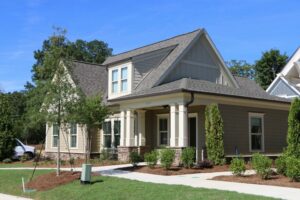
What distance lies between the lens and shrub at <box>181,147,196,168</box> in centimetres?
1873

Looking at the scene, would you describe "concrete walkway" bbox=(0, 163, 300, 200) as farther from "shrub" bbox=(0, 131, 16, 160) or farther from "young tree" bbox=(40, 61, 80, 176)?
"shrub" bbox=(0, 131, 16, 160)

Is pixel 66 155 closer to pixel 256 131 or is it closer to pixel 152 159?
pixel 152 159

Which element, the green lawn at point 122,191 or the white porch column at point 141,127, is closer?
the green lawn at point 122,191

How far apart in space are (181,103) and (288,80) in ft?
57.2

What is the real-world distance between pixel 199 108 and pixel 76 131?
10.3 meters

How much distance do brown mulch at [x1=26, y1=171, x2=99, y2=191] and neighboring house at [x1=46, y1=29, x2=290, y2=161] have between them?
5628 millimetres

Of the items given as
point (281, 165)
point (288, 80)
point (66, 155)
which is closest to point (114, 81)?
point (66, 155)

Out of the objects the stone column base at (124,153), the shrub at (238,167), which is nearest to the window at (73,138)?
the stone column base at (124,153)

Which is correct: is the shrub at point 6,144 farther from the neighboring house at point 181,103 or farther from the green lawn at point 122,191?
the green lawn at point 122,191

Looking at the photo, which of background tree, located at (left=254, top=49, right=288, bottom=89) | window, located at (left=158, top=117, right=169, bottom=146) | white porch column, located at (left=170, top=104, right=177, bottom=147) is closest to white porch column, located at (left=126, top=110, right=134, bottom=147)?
window, located at (left=158, top=117, right=169, bottom=146)

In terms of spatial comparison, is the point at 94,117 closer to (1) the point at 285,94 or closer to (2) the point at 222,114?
(2) the point at 222,114

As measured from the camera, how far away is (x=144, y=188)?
509 inches

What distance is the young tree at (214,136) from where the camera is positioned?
66.5 feet

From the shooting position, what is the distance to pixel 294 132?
16125 millimetres
